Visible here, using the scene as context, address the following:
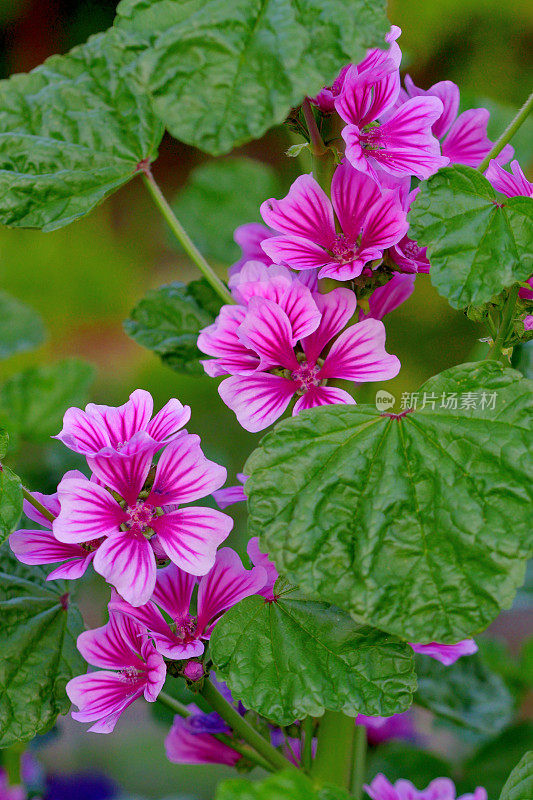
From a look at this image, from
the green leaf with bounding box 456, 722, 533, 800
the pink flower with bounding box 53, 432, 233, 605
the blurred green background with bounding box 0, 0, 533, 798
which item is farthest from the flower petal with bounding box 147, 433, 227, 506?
the blurred green background with bounding box 0, 0, 533, 798

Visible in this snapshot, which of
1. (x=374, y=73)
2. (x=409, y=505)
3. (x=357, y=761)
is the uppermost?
(x=374, y=73)

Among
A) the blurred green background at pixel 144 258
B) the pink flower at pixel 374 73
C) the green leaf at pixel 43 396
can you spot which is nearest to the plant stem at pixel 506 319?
the pink flower at pixel 374 73

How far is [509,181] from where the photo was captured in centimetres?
51

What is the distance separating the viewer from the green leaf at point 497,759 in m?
0.99

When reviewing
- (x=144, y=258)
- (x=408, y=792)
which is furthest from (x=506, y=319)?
(x=144, y=258)

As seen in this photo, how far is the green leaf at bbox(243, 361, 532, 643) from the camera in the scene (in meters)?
0.42

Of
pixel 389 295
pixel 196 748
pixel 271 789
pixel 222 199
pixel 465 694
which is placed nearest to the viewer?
pixel 271 789

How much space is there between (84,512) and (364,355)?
0.59 feet

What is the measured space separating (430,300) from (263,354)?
146 centimetres

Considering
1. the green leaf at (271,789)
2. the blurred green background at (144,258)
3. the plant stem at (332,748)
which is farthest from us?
the blurred green background at (144,258)

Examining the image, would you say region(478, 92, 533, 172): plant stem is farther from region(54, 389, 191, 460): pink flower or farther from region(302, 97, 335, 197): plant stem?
region(54, 389, 191, 460): pink flower

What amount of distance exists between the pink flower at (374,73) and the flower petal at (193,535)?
0.24 meters

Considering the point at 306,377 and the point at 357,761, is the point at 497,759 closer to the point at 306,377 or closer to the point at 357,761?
the point at 357,761

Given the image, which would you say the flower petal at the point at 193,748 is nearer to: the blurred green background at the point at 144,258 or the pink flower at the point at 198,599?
the pink flower at the point at 198,599
